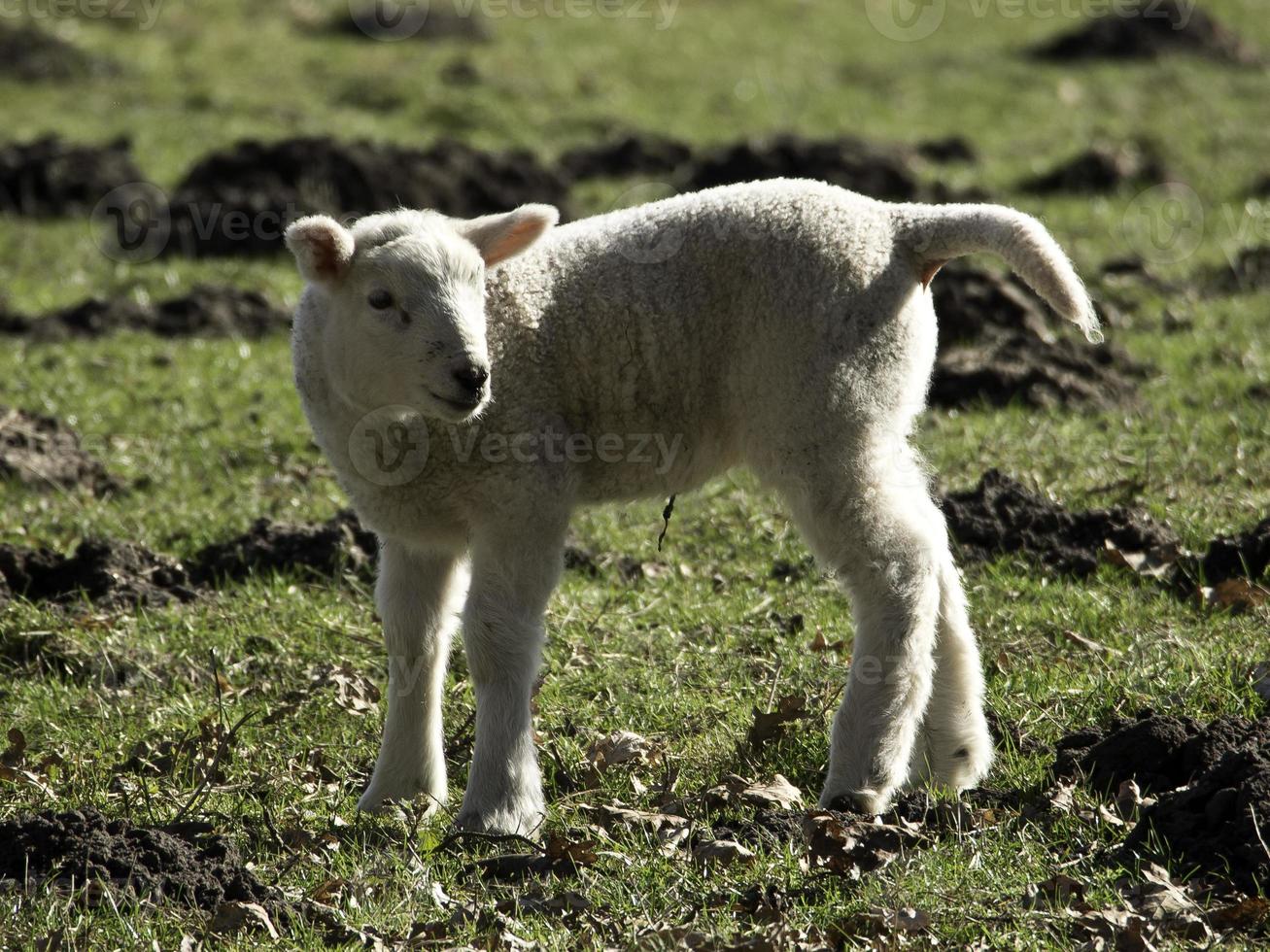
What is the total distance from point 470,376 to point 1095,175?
30.8 ft

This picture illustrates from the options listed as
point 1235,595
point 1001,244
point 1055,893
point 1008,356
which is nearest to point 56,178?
point 1008,356

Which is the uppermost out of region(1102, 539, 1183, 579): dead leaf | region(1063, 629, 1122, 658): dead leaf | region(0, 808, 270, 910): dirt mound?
region(1102, 539, 1183, 579): dead leaf

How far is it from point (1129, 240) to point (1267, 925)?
8.12 meters

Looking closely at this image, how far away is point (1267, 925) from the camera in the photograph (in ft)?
12.1

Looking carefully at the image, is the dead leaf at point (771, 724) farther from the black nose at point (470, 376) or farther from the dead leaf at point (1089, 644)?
the black nose at point (470, 376)

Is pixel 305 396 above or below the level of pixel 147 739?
A: above

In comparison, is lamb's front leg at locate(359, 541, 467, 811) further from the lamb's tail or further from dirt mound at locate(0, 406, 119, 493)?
dirt mound at locate(0, 406, 119, 493)

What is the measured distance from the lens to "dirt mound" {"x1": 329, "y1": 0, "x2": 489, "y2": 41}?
17.4m

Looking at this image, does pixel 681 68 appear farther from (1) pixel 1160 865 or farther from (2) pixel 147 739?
(1) pixel 1160 865

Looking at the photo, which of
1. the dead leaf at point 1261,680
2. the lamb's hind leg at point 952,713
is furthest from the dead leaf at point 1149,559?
the lamb's hind leg at point 952,713

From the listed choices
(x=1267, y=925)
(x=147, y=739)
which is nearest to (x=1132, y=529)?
(x=1267, y=925)

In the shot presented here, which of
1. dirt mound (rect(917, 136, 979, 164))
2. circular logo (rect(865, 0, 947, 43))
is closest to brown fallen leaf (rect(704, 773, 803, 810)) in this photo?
dirt mound (rect(917, 136, 979, 164))

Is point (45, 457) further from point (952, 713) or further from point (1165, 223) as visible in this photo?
point (1165, 223)

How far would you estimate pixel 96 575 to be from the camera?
6316mm
